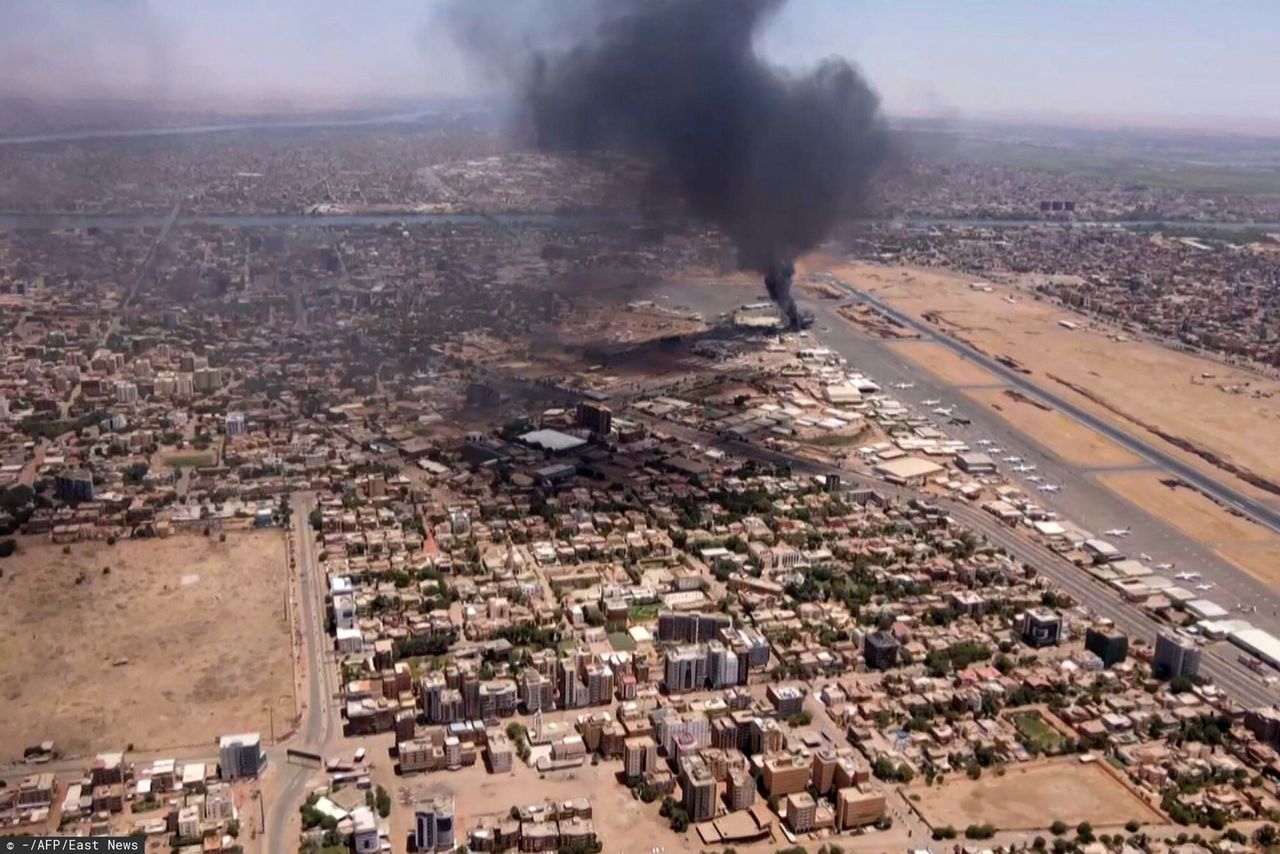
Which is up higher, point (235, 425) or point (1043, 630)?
point (235, 425)

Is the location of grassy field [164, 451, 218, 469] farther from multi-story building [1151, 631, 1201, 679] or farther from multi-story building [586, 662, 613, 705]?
multi-story building [1151, 631, 1201, 679]

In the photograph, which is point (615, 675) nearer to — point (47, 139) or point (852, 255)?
point (47, 139)

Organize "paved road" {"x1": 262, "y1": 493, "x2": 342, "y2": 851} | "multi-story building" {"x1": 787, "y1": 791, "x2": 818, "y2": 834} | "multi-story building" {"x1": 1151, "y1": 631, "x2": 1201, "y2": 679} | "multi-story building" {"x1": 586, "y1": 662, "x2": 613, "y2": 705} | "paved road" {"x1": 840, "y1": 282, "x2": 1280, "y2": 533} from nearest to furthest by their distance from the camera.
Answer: "paved road" {"x1": 262, "y1": 493, "x2": 342, "y2": 851}
"multi-story building" {"x1": 787, "y1": 791, "x2": 818, "y2": 834}
"multi-story building" {"x1": 586, "y1": 662, "x2": 613, "y2": 705}
"multi-story building" {"x1": 1151, "y1": 631, "x2": 1201, "y2": 679}
"paved road" {"x1": 840, "y1": 282, "x2": 1280, "y2": 533}

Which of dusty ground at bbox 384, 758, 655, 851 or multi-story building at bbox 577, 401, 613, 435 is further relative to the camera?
multi-story building at bbox 577, 401, 613, 435

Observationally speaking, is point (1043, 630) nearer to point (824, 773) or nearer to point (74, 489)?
point (824, 773)

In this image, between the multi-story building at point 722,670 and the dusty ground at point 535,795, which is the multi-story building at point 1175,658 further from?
the dusty ground at point 535,795

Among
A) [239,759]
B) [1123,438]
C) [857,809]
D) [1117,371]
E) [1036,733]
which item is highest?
[239,759]

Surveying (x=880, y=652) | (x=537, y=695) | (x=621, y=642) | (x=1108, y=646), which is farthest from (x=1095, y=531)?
(x=537, y=695)

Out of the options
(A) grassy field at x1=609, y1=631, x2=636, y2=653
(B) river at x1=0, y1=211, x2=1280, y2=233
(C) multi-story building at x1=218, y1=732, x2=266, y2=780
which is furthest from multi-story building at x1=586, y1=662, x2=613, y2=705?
(B) river at x1=0, y1=211, x2=1280, y2=233
